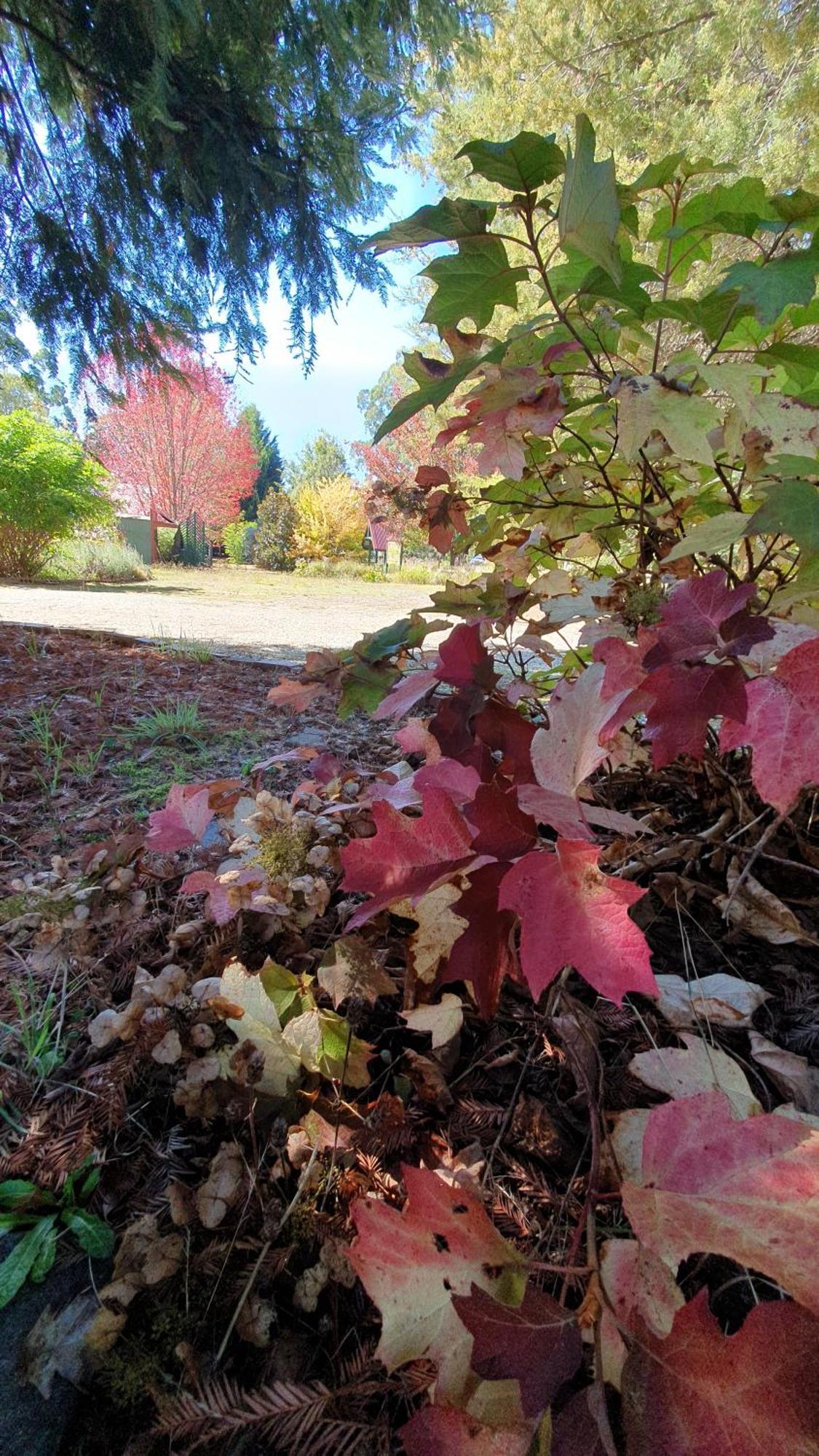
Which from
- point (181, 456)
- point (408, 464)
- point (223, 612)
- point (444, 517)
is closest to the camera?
point (444, 517)

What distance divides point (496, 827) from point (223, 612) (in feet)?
18.6

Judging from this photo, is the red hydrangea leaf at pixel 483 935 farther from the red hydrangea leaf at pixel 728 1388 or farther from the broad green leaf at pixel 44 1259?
the broad green leaf at pixel 44 1259

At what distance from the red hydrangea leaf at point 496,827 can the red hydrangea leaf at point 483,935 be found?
1.4 inches

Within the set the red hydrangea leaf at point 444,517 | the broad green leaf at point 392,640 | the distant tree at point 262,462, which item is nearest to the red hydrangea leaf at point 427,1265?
the broad green leaf at point 392,640

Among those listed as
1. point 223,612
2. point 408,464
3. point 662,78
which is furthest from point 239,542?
point 662,78

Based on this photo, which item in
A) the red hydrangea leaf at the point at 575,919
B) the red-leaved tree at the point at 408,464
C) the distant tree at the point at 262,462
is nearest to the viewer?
the red hydrangea leaf at the point at 575,919

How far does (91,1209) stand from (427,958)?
38 centimetres

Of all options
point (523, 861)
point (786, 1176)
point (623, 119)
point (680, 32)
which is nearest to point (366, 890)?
point (523, 861)

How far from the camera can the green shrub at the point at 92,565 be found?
31.8 ft

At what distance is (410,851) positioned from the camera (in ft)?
1.56

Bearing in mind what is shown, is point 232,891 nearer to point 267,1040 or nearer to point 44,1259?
point 267,1040

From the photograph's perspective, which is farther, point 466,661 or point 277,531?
point 277,531

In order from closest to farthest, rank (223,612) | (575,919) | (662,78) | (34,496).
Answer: (575,919) → (662,78) → (223,612) → (34,496)

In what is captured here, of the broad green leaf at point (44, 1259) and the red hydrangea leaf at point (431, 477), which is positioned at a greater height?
the red hydrangea leaf at point (431, 477)
